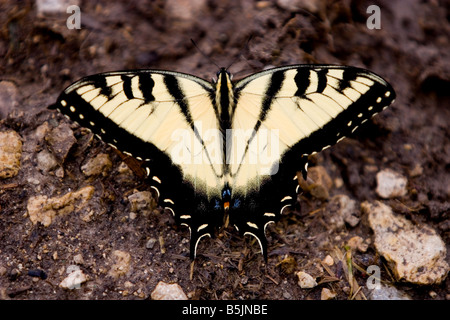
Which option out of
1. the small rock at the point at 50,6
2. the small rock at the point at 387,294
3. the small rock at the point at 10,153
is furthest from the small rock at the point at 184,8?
the small rock at the point at 387,294

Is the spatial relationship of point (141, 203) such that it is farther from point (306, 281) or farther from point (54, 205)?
point (306, 281)

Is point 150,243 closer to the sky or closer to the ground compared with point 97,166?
closer to the ground

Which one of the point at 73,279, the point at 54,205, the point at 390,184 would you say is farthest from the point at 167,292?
the point at 390,184

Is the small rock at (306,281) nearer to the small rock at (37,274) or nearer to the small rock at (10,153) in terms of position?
the small rock at (37,274)

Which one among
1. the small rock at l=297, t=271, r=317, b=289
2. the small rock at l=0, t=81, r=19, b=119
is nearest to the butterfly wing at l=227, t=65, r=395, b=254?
the small rock at l=297, t=271, r=317, b=289

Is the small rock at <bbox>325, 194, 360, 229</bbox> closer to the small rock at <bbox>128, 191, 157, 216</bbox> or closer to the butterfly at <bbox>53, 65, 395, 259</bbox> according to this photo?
the butterfly at <bbox>53, 65, 395, 259</bbox>

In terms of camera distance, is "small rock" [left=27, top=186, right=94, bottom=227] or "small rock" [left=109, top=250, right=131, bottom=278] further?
"small rock" [left=27, top=186, right=94, bottom=227]
